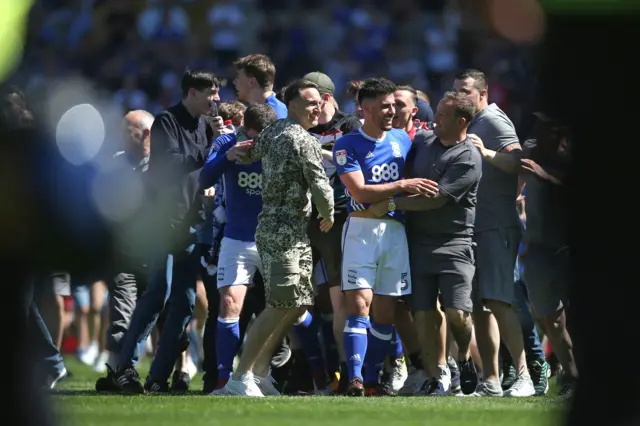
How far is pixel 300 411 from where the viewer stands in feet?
Answer: 23.9

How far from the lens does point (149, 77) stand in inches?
707

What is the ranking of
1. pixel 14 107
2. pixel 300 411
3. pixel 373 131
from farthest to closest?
pixel 373 131, pixel 300 411, pixel 14 107

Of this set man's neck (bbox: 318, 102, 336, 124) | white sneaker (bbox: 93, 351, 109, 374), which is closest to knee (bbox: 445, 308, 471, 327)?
man's neck (bbox: 318, 102, 336, 124)

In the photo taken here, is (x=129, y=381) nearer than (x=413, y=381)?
Yes

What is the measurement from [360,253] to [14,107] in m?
6.33

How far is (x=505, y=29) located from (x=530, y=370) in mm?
6562

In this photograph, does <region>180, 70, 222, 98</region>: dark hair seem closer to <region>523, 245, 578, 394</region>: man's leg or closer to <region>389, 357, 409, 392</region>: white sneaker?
<region>389, 357, 409, 392</region>: white sneaker

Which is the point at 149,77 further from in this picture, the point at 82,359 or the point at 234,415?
the point at 234,415

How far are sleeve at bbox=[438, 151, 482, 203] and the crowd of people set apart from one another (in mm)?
11

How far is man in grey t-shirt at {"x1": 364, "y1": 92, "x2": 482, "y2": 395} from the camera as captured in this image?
927cm

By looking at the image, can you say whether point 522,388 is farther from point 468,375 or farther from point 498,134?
point 498,134

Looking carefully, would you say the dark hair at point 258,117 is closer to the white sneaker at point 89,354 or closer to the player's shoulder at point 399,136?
the player's shoulder at point 399,136

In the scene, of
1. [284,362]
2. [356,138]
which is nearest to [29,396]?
[356,138]

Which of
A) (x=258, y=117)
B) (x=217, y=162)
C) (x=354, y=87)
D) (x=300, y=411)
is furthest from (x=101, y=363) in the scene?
(x=300, y=411)
